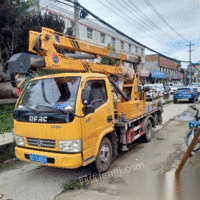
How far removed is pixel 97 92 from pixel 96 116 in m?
0.59

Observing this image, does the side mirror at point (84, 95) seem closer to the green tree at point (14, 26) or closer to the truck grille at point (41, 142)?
the truck grille at point (41, 142)

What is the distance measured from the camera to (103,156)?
392cm

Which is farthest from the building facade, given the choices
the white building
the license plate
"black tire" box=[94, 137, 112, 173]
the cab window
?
the license plate

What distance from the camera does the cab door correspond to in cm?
339

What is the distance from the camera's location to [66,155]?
318 cm

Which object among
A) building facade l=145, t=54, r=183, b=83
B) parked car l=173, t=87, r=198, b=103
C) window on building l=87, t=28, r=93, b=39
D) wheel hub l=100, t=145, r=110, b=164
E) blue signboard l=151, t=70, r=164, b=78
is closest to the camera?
wheel hub l=100, t=145, r=110, b=164

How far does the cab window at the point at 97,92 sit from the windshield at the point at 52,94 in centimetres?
35

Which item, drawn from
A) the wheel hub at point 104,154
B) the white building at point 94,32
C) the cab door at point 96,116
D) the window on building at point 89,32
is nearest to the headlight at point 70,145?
the cab door at point 96,116

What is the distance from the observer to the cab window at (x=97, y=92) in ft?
12.4

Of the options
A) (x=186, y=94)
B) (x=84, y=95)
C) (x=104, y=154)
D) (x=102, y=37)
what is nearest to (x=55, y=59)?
(x=84, y=95)

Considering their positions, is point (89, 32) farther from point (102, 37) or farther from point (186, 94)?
point (186, 94)

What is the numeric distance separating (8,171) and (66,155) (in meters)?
2.17

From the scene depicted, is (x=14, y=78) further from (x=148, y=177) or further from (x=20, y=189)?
(x=148, y=177)

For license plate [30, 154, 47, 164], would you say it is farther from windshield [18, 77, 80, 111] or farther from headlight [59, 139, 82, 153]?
windshield [18, 77, 80, 111]
